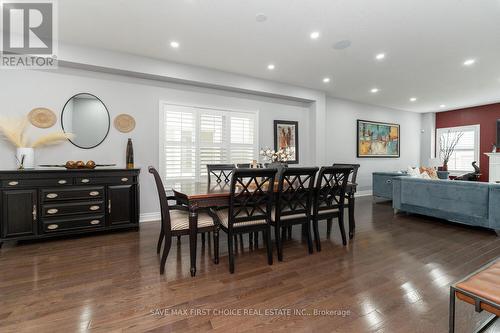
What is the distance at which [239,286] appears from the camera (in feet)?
6.77

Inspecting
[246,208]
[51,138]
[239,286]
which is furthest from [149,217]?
[239,286]

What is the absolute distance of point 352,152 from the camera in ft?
22.3

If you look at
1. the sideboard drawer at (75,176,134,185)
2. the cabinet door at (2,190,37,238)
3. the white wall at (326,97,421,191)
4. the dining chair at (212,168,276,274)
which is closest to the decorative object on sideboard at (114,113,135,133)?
the sideboard drawer at (75,176,134,185)

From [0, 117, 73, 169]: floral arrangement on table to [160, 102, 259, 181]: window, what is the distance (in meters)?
1.63

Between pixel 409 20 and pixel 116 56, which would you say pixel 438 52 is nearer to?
pixel 409 20

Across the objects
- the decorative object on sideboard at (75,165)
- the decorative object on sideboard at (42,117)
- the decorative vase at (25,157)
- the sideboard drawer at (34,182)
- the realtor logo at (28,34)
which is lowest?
the sideboard drawer at (34,182)

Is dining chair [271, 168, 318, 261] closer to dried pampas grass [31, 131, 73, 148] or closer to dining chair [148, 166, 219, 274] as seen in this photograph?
dining chair [148, 166, 219, 274]

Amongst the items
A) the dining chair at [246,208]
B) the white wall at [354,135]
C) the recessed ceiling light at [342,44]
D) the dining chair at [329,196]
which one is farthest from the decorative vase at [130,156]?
the white wall at [354,135]

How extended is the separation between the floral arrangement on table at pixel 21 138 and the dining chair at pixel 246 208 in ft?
9.61

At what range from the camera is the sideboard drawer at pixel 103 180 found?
129 inches

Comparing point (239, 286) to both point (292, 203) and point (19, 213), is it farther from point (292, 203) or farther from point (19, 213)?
point (19, 213)

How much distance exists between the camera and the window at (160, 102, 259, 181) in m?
4.39

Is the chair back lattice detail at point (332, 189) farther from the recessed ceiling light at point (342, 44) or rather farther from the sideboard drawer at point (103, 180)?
the sideboard drawer at point (103, 180)

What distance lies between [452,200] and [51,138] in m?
6.42
